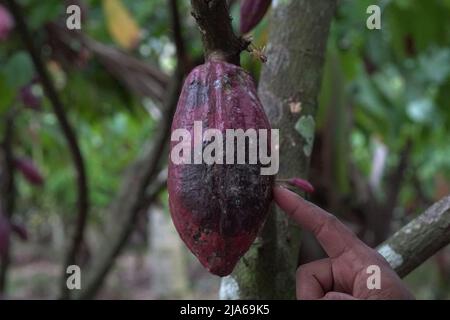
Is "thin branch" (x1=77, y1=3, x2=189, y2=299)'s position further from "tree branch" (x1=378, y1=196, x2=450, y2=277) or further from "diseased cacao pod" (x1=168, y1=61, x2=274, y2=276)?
"diseased cacao pod" (x1=168, y1=61, x2=274, y2=276)

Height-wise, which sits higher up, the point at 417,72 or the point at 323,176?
the point at 417,72

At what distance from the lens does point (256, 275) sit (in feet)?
2.43

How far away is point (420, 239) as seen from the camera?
68cm

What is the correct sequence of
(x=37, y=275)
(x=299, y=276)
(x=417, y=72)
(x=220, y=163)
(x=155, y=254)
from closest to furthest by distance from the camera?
(x=220, y=163) → (x=299, y=276) → (x=417, y=72) → (x=155, y=254) → (x=37, y=275)

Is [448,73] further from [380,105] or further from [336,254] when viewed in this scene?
[336,254]

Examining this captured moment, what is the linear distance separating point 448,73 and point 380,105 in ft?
0.86

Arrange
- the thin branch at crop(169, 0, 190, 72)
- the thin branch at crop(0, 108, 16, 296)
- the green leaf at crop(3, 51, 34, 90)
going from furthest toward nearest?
the thin branch at crop(0, 108, 16, 296), the green leaf at crop(3, 51, 34, 90), the thin branch at crop(169, 0, 190, 72)

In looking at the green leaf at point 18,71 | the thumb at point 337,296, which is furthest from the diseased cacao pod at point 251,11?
the green leaf at point 18,71

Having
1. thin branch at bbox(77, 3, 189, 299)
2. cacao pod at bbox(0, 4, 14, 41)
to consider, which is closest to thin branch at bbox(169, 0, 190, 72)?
thin branch at bbox(77, 3, 189, 299)

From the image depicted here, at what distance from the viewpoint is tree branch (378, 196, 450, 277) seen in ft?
2.15

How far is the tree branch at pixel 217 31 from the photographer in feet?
1.54

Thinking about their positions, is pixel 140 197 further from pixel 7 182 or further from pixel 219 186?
pixel 219 186

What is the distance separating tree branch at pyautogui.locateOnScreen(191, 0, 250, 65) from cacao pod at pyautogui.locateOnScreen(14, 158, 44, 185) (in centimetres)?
138

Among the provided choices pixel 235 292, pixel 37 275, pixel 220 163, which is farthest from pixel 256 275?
pixel 37 275
